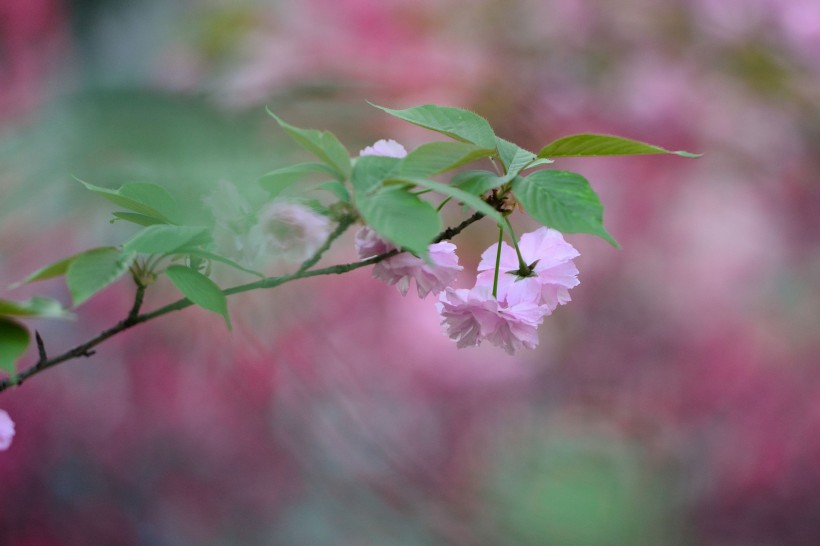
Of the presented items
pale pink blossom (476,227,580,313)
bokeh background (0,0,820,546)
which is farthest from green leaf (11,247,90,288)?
bokeh background (0,0,820,546)

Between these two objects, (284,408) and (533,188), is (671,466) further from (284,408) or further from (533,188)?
(533,188)

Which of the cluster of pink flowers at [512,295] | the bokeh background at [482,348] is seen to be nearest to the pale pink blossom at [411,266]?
the cluster of pink flowers at [512,295]

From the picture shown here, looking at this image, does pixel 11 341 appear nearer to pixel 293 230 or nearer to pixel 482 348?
pixel 293 230

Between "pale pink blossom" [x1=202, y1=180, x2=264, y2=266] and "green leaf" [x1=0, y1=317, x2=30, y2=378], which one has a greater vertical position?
"pale pink blossom" [x1=202, y1=180, x2=264, y2=266]

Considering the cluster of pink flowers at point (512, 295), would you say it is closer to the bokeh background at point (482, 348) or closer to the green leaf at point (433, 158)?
the green leaf at point (433, 158)

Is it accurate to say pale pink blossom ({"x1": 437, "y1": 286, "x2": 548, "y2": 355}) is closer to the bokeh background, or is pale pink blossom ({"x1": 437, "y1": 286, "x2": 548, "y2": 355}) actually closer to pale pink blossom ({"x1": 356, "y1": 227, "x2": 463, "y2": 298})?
pale pink blossom ({"x1": 356, "y1": 227, "x2": 463, "y2": 298})

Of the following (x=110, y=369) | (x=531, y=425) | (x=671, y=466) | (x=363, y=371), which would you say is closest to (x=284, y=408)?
(x=363, y=371)
